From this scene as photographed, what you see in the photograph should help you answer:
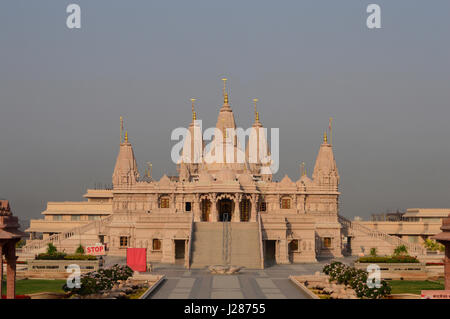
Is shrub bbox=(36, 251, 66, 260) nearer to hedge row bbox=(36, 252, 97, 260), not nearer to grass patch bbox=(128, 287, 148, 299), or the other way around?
hedge row bbox=(36, 252, 97, 260)

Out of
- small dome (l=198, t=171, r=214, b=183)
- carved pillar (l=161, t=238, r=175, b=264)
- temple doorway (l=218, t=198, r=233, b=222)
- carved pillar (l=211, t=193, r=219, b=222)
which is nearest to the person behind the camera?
carved pillar (l=161, t=238, r=175, b=264)

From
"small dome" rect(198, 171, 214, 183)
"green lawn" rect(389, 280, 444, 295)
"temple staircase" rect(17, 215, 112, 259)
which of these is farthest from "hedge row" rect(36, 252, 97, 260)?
"small dome" rect(198, 171, 214, 183)

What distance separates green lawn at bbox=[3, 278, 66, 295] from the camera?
162ft

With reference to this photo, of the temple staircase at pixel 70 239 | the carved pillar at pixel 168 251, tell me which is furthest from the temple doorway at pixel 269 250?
the temple staircase at pixel 70 239

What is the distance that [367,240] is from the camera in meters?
88.0

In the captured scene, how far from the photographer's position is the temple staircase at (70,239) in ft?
270

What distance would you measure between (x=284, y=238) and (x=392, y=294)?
2700 cm

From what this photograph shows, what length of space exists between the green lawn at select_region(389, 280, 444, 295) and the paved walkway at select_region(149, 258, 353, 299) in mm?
7080

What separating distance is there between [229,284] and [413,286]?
12917 millimetres

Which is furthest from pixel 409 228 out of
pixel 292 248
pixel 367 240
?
pixel 292 248

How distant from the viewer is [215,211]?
83.4 m

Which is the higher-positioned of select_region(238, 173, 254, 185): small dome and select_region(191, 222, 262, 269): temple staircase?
select_region(238, 173, 254, 185): small dome

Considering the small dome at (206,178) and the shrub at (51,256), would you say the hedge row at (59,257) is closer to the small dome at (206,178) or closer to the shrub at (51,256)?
the shrub at (51,256)
